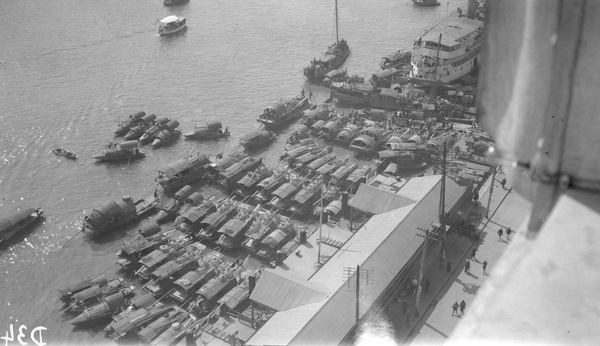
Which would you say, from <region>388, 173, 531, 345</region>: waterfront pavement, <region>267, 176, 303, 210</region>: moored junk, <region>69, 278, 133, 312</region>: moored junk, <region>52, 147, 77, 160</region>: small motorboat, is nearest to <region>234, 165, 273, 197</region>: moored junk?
<region>267, 176, 303, 210</region>: moored junk

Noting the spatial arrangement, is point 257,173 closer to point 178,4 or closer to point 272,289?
point 272,289

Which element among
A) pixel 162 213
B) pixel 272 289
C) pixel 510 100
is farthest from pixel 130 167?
pixel 510 100

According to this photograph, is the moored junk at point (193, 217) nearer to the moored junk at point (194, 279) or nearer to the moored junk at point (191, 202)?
the moored junk at point (191, 202)

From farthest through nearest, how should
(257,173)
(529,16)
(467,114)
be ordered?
(467,114) < (257,173) < (529,16)

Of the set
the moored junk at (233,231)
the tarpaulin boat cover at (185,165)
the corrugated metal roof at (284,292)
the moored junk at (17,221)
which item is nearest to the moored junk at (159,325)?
the corrugated metal roof at (284,292)

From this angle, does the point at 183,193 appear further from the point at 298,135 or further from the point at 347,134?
the point at 347,134
